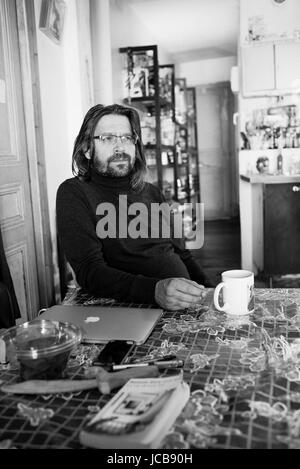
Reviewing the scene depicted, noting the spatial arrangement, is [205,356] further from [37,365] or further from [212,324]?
[37,365]

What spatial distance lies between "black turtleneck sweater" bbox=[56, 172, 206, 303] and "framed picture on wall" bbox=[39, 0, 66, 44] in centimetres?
149

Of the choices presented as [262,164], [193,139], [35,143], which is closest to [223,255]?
[262,164]

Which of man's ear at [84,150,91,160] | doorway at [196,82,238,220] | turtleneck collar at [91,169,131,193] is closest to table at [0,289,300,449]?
turtleneck collar at [91,169,131,193]

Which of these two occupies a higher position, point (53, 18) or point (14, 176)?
point (53, 18)

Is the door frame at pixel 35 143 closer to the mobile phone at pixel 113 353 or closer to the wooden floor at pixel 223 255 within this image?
the wooden floor at pixel 223 255

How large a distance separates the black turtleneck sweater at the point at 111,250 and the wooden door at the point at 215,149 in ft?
21.1

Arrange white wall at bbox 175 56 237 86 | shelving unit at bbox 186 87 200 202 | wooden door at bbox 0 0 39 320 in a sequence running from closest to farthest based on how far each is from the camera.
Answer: wooden door at bbox 0 0 39 320, white wall at bbox 175 56 237 86, shelving unit at bbox 186 87 200 202

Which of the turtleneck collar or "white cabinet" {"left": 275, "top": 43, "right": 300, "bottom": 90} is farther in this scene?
"white cabinet" {"left": 275, "top": 43, "right": 300, "bottom": 90}

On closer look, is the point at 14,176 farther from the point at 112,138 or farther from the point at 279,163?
the point at 279,163

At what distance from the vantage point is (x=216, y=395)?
0.73 meters

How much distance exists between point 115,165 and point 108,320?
77 cm

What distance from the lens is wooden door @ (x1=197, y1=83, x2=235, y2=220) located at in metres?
7.96

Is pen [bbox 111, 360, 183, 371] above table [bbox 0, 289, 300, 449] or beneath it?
above

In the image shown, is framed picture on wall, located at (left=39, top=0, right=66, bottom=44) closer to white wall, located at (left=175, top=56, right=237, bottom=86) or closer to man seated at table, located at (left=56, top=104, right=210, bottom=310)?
man seated at table, located at (left=56, top=104, right=210, bottom=310)
